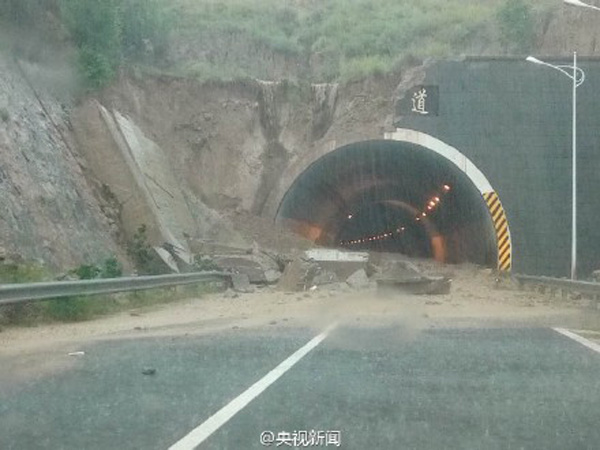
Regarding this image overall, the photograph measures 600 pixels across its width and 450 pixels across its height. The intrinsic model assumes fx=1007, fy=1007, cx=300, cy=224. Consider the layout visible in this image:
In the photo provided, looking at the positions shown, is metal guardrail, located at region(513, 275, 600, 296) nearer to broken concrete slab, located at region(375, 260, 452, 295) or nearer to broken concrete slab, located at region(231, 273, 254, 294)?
broken concrete slab, located at region(375, 260, 452, 295)

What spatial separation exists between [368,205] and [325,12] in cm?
1026

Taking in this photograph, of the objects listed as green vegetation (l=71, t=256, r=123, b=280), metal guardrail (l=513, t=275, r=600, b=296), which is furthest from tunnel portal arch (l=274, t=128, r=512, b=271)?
green vegetation (l=71, t=256, r=123, b=280)

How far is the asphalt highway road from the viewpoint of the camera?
6559 millimetres

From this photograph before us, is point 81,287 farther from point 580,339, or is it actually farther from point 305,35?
point 305,35

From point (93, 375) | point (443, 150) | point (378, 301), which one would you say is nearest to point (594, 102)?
point (443, 150)

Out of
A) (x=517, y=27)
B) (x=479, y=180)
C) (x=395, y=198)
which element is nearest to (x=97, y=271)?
(x=479, y=180)

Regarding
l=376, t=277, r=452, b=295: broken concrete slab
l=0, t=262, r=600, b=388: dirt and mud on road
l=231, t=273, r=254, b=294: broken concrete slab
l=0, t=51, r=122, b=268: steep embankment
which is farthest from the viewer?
l=231, t=273, r=254, b=294: broken concrete slab

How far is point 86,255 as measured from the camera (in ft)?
70.9

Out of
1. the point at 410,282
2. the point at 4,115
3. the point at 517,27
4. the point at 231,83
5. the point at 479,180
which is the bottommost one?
the point at 410,282

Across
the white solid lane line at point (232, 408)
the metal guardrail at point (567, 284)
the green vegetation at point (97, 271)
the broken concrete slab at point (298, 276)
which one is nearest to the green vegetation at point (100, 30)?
the broken concrete slab at point (298, 276)

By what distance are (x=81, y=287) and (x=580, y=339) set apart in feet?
24.4

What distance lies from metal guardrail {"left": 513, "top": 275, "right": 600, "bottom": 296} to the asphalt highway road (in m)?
7.93

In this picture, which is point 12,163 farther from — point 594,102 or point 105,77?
point 594,102

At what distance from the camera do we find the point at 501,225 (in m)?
31.9
